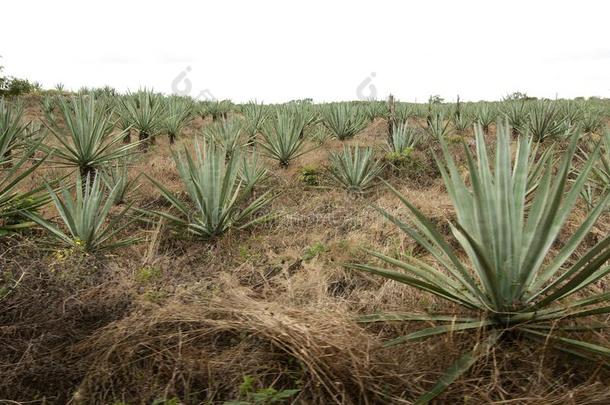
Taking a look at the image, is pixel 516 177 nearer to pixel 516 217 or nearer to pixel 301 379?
pixel 516 217

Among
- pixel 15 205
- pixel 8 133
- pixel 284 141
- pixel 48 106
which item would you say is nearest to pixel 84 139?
pixel 8 133

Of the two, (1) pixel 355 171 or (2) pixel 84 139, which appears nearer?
(2) pixel 84 139

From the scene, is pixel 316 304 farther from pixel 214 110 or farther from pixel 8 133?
pixel 214 110

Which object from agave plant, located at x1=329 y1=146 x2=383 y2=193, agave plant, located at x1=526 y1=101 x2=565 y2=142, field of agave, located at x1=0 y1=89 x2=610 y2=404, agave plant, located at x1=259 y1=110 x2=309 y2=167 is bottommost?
field of agave, located at x1=0 y1=89 x2=610 y2=404

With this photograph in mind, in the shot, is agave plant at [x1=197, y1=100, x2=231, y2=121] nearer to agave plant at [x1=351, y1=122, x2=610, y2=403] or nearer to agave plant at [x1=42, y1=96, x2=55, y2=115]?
agave plant at [x1=42, y1=96, x2=55, y2=115]

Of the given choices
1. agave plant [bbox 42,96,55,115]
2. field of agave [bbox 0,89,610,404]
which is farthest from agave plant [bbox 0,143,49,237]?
agave plant [bbox 42,96,55,115]

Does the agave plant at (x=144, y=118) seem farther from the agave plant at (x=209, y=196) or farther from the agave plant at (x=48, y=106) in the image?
the agave plant at (x=209, y=196)

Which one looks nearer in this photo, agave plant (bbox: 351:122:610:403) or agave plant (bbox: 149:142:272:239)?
agave plant (bbox: 351:122:610:403)

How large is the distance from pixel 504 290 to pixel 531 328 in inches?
10.7

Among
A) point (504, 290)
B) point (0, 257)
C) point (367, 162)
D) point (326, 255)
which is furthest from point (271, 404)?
point (367, 162)

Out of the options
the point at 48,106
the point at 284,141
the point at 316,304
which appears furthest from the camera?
the point at 48,106

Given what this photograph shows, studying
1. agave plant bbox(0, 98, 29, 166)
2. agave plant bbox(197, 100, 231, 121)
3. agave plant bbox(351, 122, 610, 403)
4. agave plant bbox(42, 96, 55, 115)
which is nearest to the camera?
agave plant bbox(351, 122, 610, 403)

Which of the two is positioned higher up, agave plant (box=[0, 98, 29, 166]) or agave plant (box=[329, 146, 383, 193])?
agave plant (box=[0, 98, 29, 166])

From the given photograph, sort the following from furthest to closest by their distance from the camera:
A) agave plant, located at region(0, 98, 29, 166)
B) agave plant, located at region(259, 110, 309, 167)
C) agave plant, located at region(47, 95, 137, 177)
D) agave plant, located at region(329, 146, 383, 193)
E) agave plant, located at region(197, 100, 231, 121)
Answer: agave plant, located at region(197, 100, 231, 121)
agave plant, located at region(259, 110, 309, 167)
agave plant, located at region(329, 146, 383, 193)
agave plant, located at region(47, 95, 137, 177)
agave plant, located at region(0, 98, 29, 166)
